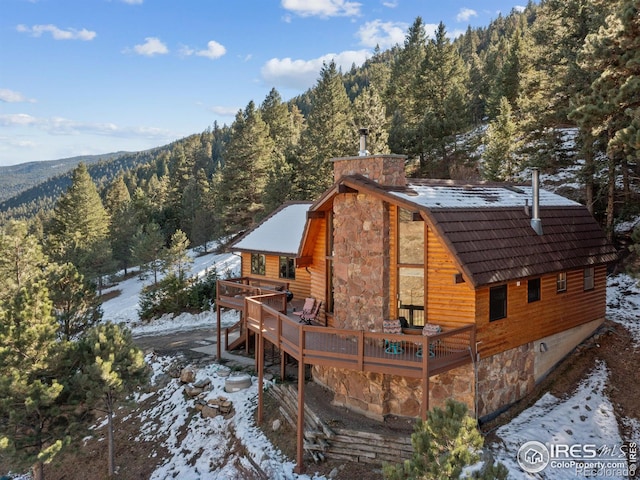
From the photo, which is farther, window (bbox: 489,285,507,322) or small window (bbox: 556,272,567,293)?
small window (bbox: 556,272,567,293)

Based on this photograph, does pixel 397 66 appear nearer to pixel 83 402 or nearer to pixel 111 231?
pixel 111 231

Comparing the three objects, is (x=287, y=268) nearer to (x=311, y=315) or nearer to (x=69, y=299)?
(x=311, y=315)

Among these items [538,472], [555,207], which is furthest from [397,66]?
[538,472]

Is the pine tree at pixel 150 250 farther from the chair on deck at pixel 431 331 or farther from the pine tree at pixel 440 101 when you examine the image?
the chair on deck at pixel 431 331

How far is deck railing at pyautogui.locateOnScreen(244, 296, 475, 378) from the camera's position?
9281mm

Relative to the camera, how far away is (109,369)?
11578 mm

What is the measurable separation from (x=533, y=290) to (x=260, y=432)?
8.43 metres

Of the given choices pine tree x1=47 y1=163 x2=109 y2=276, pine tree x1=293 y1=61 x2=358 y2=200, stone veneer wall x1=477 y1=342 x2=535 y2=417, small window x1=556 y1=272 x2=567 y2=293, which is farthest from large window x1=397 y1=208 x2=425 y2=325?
pine tree x1=47 y1=163 x2=109 y2=276

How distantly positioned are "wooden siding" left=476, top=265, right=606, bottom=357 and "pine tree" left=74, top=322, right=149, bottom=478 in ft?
31.5

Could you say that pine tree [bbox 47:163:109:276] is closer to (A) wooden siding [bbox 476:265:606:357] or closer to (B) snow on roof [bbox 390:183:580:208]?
(B) snow on roof [bbox 390:183:580:208]

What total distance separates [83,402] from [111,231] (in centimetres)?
4342

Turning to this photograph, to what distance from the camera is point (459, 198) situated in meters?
11.7

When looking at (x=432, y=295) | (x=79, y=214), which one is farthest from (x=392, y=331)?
(x=79, y=214)

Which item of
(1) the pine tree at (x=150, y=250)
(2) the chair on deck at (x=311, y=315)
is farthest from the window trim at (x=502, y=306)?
(1) the pine tree at (x=150, y=250)
